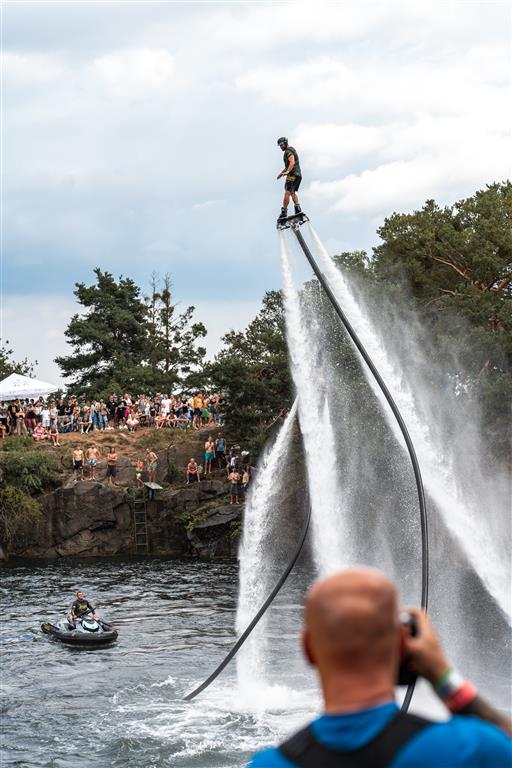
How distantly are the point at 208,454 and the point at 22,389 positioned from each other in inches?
457

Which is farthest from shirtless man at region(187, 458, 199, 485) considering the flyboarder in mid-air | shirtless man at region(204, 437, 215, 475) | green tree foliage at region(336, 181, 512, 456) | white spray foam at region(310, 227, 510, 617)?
the flyboarder in mid-air

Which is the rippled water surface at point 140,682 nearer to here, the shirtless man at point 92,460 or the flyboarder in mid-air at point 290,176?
the shirtless man at point 92,460

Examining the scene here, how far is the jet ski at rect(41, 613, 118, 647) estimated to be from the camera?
3475 cm

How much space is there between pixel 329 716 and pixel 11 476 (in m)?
55.7

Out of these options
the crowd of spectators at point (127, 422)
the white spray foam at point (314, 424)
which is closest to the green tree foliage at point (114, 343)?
the crowd of spectators at point (127, 422)

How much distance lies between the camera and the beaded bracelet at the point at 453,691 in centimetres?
322

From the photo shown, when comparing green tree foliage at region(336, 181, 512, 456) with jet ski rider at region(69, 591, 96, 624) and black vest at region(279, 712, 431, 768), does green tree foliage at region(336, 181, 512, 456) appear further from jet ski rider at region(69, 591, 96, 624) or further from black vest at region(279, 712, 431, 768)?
black vest at region(279, 712, 431, 768)

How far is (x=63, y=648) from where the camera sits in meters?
34.8

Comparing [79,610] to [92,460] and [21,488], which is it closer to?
[21,488]

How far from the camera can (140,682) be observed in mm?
29703

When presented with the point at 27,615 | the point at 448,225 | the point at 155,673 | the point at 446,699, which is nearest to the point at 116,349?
the point at 448,225

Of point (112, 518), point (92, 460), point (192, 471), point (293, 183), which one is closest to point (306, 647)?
point (293, 183)

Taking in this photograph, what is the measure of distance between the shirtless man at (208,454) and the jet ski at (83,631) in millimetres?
22601

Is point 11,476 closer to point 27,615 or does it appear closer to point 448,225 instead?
point 27,615
